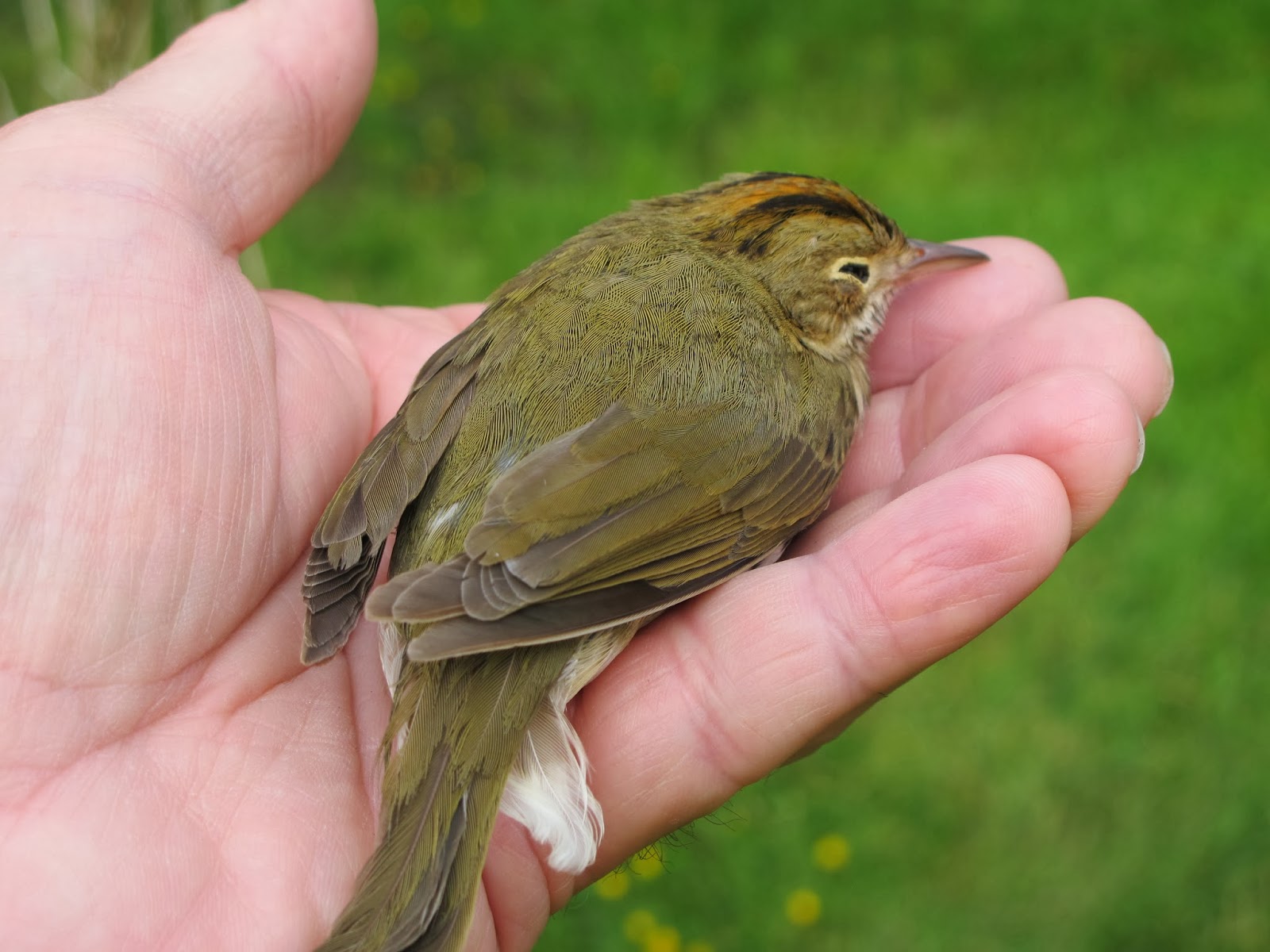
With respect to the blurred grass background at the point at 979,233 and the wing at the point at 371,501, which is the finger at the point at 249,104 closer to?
the wing at the point at 371,501

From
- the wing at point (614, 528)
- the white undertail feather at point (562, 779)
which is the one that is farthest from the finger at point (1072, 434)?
the white undertail feather at point (562, 779)

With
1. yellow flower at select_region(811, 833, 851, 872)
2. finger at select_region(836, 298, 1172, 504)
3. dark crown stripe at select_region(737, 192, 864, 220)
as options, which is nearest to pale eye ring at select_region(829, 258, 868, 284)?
dark crown stripe at select_region(737, 192, 864, 220)

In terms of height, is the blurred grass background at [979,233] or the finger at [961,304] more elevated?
the finger at [961,304]

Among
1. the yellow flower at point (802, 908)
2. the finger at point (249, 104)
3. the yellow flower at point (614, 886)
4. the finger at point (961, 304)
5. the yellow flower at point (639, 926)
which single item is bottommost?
the yellow flower at point (802, 908)

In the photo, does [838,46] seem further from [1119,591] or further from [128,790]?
[128,790]

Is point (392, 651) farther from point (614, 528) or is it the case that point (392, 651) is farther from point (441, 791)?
point (614, 528)

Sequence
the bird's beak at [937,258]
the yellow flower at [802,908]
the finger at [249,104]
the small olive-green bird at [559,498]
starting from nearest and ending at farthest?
1. the small olive-green bird at [559,498]
2. the finger at [249,104]
3. the bird's beak at [937,258]
4. the yellow flower at [802,908]

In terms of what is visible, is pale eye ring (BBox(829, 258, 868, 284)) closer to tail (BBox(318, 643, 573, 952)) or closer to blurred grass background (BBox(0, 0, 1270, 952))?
tail (BBox(318, 643, 573, 952))

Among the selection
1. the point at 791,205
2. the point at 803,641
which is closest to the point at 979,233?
the point at 791,205
